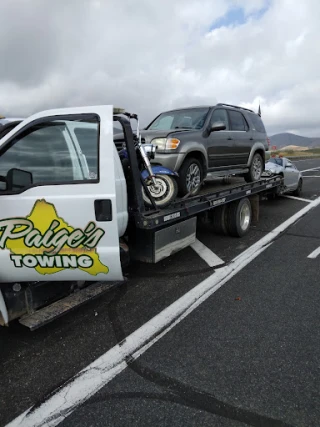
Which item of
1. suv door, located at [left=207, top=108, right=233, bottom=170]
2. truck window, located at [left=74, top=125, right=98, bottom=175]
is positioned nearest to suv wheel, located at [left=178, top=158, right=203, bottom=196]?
suv door, located at [left=207, top=108, right=233, bottom=170]

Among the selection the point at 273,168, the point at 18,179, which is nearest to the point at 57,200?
the point at 18,179

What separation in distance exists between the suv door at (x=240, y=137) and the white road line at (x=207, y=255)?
1882 millimetres

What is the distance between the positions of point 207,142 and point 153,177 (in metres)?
1.89

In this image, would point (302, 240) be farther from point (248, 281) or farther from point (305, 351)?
point (305, 351)

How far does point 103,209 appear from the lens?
3.06 meters

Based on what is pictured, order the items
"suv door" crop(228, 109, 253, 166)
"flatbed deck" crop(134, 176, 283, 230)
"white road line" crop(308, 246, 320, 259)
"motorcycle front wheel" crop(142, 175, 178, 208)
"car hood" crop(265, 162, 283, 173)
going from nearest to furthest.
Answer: "flatbed deck" crop(134, 176, 283, 230) < "motorcycle front wheel" crop(142, 175, 178, 208) < "white road line" crop(308, 246, 320, 259) < "suv door" crop(228, 109, 253, 166) < "car hood" crop(265, 162, 283, 173)

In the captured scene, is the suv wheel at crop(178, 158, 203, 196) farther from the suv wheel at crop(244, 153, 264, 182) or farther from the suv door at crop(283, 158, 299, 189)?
the suv door at crop(283, 158, 299, 189)

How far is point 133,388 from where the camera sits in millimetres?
2627

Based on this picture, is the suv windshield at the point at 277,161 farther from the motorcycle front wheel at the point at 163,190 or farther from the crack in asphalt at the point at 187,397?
the crack in asphalt at the point at 187,397

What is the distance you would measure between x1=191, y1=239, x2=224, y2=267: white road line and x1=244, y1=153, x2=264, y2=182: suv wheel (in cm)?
227

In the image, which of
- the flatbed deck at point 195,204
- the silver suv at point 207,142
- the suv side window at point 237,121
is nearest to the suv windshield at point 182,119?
the silver suv at point 207,142

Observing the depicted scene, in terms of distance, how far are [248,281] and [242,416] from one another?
7.60ft

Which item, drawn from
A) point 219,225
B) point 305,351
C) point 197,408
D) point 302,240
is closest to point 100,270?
point 197,408

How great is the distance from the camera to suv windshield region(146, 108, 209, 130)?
19.7 feet
